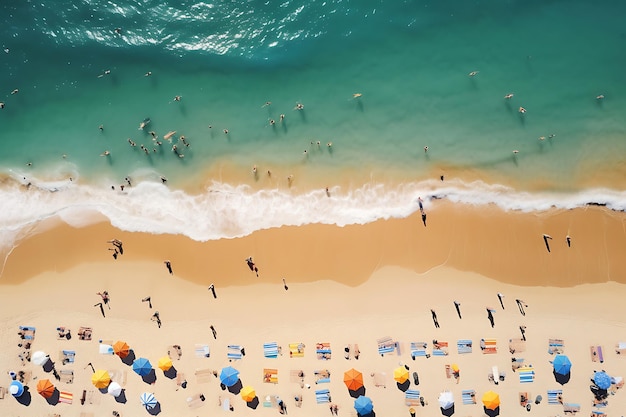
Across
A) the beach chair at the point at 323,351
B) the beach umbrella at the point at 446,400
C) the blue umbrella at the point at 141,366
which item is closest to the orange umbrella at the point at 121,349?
the blue umbrella at the point at 141,366

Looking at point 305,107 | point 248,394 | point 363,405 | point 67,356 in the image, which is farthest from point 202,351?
point 305,107

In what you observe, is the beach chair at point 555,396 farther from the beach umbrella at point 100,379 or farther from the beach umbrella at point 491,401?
the beach umbrella at point 100,379

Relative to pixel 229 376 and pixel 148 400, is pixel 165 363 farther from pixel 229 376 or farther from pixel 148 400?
pixel 229 376

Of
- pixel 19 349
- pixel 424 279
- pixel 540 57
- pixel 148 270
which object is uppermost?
pixel 540 57

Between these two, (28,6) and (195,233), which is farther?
(28,6)

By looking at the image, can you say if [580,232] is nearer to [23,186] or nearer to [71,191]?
[71,191]

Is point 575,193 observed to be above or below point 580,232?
above

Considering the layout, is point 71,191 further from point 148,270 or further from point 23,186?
point 148,270

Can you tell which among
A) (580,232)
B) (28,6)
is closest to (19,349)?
(28,6)
